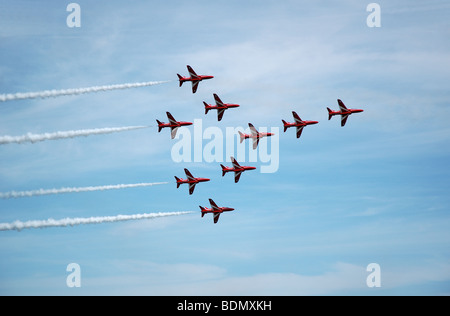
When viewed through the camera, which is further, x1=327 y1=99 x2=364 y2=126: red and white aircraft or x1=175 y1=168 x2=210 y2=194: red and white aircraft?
x1=327 y1=99 x2=364 y2=126: red and white aircraft

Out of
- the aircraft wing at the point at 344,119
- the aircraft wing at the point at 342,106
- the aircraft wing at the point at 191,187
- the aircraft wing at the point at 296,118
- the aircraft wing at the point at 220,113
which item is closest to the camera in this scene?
the aircraft wing at the point at 191,187

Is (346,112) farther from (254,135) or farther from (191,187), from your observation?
(191,187)

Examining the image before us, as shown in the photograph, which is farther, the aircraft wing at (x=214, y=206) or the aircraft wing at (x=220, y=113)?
the aircraft wing at (x=214, y=206)

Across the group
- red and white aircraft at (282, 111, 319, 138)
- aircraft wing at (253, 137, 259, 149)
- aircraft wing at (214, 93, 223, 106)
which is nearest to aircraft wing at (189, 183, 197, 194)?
aircraft wing at (253, 137, 259, 149)

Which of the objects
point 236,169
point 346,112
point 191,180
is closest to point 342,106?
point 346,112

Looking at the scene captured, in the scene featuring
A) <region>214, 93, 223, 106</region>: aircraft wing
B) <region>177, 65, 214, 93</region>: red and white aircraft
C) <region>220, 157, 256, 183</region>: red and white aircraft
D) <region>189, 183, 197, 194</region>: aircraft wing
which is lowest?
<region>189, 183, 197, 194</region>: aircraft wing

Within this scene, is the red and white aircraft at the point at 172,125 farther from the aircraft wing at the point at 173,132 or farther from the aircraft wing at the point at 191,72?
the aircraft wing at the point at 191,72

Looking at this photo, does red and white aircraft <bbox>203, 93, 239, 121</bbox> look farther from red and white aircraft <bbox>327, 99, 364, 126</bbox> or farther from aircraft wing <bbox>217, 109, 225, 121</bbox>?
red and white aircraft <bbox>327, 99, 364, 126</bbox>

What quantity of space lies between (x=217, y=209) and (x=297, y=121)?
34334 mm

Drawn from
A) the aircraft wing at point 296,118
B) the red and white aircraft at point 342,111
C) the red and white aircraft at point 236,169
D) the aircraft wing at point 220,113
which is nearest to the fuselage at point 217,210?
the red and white aircraft at point 236,169
